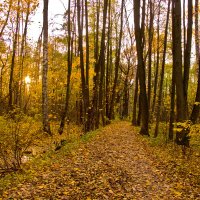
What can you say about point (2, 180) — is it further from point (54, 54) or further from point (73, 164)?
point (54, 54)

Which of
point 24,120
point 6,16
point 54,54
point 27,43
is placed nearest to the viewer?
point 24,120

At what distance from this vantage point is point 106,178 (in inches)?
303

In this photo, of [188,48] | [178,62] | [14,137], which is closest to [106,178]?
[14,137]

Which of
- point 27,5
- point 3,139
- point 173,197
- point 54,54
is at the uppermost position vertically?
point 27,5

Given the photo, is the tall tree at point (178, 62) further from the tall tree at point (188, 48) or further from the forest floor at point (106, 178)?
the forest floor at point (106, 178)

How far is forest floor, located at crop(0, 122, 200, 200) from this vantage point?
657 centimetres

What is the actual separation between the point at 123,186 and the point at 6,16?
19.2 metres

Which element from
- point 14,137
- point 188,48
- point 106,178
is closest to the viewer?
point 106,178

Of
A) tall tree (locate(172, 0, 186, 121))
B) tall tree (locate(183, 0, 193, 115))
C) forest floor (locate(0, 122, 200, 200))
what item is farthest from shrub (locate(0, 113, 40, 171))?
tall tree (locate(183, 0, 193, 115))

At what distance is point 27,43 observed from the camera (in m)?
28.8

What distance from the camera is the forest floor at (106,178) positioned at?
6570 millimetres

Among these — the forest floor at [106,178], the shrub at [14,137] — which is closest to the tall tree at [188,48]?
the forest floor at [106,178]

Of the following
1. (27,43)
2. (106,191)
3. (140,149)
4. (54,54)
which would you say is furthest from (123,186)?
(54,54)

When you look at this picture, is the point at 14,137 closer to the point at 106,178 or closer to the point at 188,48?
the point at 106,178
